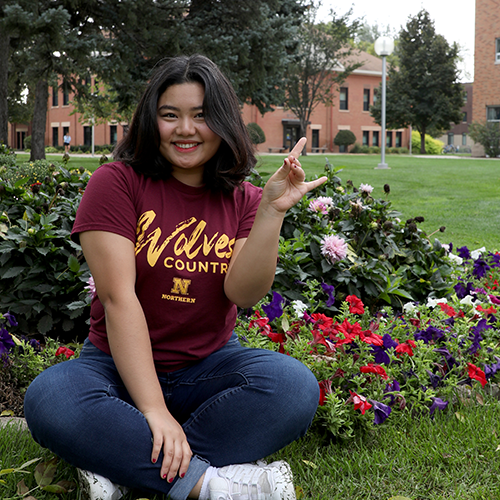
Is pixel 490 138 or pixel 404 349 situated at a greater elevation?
pixel 490 138

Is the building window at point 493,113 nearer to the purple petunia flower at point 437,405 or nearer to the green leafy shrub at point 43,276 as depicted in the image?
the green leafy shrub at point 43,276

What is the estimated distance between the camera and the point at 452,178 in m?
13.3

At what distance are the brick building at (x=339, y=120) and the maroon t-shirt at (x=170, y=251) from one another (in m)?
35.4

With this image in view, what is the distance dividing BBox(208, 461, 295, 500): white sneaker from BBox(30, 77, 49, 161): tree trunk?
1642 cm

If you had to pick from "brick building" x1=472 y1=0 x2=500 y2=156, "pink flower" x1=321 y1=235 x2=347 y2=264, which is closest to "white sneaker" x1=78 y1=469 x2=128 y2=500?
"pink flower" x1=321 y1=235 x2=347 y2=264

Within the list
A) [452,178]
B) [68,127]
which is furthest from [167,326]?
[68,127]

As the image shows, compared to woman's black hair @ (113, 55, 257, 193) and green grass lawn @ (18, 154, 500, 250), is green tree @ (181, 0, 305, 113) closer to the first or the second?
green grass lawn @ (18, 154, 500, 250)

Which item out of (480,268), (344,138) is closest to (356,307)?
(480,268)

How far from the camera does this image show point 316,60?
27.3 m

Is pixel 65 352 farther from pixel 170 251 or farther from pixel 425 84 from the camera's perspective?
pixel 425 84

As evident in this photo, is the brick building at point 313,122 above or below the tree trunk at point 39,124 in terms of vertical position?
above

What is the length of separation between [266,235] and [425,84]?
35.2 metres

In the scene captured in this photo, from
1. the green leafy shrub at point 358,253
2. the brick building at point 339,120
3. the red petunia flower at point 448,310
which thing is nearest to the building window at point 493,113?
→ the brick building at point 339,120

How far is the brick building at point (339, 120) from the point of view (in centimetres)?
3759
